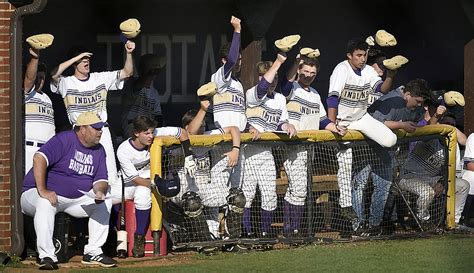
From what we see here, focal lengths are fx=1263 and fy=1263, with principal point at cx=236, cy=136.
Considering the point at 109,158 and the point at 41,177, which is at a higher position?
the point at 109,158

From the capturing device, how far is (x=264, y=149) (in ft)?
39.1

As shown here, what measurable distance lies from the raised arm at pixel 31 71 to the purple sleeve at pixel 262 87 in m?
2.07

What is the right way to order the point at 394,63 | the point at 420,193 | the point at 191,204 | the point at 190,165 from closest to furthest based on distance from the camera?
the point at 191,204 → the point at 190,165 → the point at 394,63 → the point at 420,193

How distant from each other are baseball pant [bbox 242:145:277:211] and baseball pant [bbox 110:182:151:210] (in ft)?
3.30

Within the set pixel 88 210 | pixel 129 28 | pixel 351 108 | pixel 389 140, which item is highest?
pixel 129 28

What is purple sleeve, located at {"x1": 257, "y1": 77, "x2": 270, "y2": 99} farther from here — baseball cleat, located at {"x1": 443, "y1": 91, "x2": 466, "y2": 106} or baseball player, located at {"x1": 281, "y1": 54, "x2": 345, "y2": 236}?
baseball cleat, located at {"x1": 443, "y1": 91, "x2": 466, "y2": 106}

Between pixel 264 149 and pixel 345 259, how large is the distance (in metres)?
1.60

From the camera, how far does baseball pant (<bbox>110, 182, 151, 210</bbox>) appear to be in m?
11.4

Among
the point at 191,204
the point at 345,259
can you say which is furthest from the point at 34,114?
the point at 345,259

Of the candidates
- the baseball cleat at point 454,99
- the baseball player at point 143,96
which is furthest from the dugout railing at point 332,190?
the baseball player at point 143,96

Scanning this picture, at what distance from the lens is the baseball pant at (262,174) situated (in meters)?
11.9

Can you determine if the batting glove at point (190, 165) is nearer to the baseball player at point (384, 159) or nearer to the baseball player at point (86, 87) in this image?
the baseball player at point (86, 87)

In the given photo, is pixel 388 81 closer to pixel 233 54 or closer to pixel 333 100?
pixel 333 100

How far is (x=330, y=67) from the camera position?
16.2m
